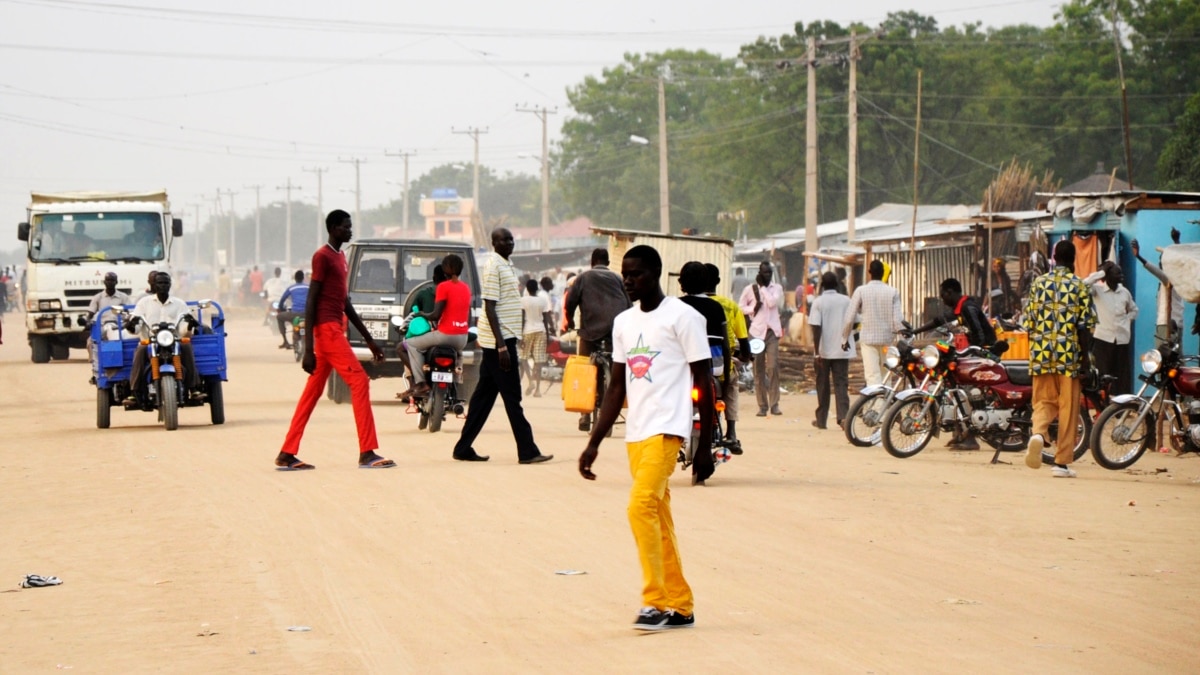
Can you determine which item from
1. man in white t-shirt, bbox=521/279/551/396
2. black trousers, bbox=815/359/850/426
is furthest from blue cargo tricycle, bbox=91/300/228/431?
black trousers, bbox=815/359/850/426

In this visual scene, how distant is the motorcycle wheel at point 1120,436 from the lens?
1326cm

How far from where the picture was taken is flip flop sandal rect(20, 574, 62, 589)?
8023 mm

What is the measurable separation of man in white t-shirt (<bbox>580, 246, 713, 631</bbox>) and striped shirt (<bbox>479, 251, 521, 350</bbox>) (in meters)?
6.18

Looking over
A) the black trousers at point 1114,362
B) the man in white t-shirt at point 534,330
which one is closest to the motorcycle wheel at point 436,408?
the man in white t-shirt at point 534,330

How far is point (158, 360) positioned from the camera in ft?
52.9

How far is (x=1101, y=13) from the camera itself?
192 ft

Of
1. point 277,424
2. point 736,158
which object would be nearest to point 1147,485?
point 277,424

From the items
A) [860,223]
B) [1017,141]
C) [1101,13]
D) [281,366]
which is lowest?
[281,366]

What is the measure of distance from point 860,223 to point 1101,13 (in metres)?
20.7

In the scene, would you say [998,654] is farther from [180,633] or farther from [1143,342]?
[1143,342]

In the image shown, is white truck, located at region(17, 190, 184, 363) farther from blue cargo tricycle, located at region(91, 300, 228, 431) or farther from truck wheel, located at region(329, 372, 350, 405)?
blue cargo tricycle, located at region(91, 300, 228, 431)

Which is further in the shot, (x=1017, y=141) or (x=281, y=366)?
(x=1017, y=141)

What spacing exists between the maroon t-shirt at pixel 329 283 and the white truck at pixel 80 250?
18.1 meters

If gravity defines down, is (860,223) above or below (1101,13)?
below
